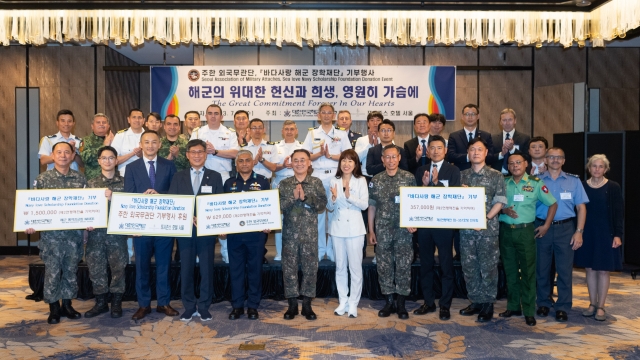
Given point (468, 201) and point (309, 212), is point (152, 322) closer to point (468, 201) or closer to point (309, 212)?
point (309, 212)

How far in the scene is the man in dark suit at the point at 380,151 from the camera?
18.9 feet

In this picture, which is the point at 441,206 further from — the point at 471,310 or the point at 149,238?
the point at 149,238

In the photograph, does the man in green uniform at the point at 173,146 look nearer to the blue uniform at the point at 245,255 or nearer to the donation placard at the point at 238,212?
the blue uniform at the point at 245,255

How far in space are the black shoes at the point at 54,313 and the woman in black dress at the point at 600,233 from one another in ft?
16.7

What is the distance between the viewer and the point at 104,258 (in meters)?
5.36

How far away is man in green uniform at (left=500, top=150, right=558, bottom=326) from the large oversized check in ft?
1.11

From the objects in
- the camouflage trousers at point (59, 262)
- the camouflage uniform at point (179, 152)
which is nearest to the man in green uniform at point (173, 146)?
the camouflage uniform at point (179, 152)

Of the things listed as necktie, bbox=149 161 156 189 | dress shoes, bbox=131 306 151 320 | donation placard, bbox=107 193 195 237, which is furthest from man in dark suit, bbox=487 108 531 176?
dress shoes, bbox=131 306 151 320

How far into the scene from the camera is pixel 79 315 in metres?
5.31

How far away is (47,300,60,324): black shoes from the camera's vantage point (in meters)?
5.12

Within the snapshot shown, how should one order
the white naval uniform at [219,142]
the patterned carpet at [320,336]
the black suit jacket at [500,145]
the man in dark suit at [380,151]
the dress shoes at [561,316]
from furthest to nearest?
the white naval uniform at [219,142], the black suit jacket at [500,145], the man in dark suit at [380,151], the dress shoes at [561,316], the patterned carpet at [320,336]

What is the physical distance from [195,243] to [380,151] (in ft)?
7.22

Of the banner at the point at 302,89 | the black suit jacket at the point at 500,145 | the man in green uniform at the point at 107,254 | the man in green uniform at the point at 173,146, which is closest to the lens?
the man in green uniform at the point at 107,254

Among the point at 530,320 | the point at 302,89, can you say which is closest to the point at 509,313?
the point at 530,320
